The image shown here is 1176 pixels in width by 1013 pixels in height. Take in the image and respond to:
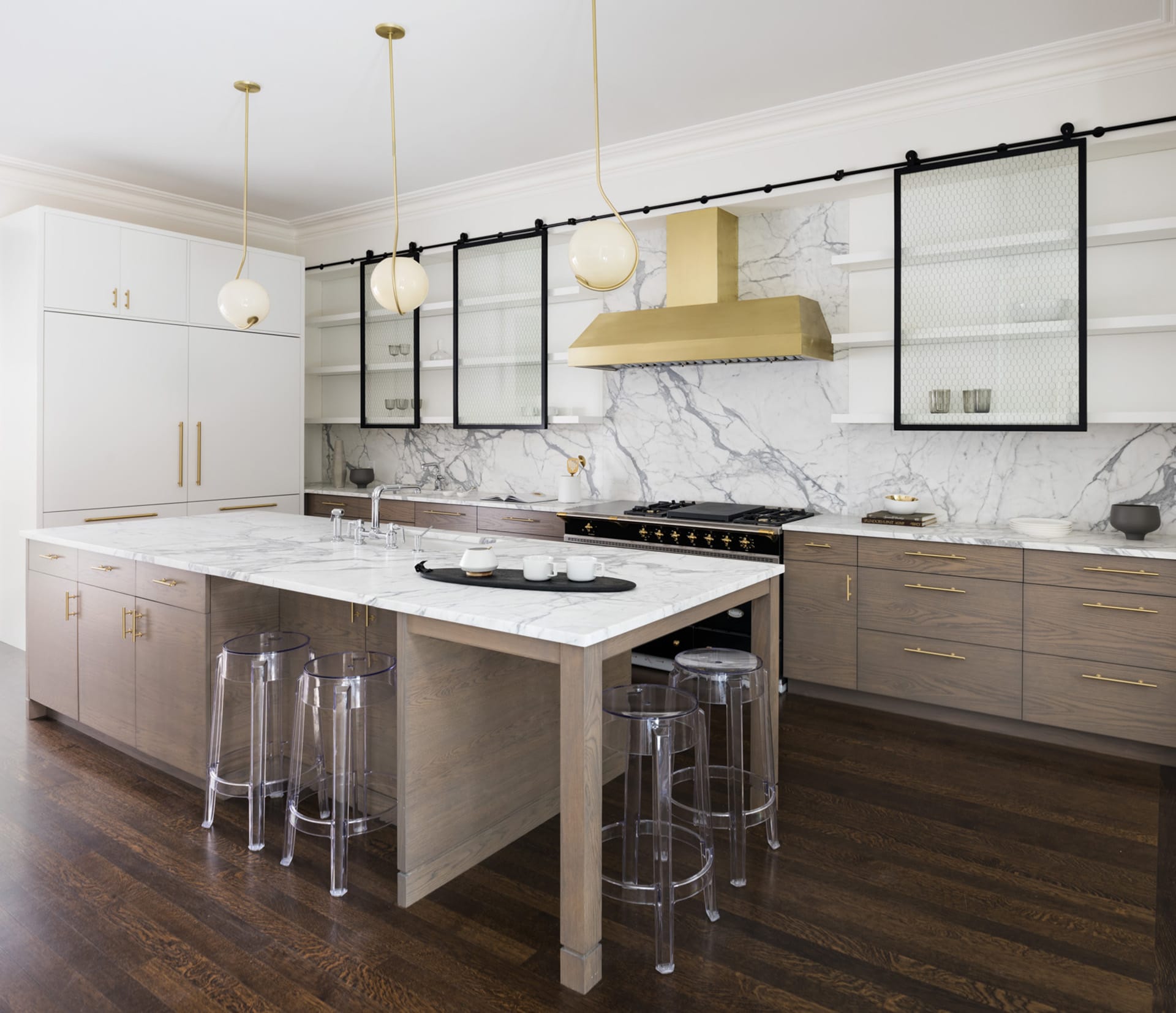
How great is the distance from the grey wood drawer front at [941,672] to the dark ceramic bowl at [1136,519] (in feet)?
2.19

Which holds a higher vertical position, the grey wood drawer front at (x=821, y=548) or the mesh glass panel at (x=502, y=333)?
the mesh glass panel at (x=502, y=333)

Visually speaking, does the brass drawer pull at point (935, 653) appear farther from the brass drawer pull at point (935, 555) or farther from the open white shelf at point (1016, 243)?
the open white shelf at point (1016, 243)

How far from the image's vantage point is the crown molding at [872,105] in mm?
3475

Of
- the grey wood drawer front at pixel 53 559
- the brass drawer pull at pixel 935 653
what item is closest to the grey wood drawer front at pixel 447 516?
the grey wood drawer front at pixel 53 559

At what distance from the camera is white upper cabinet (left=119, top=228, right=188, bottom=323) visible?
5.07 metres

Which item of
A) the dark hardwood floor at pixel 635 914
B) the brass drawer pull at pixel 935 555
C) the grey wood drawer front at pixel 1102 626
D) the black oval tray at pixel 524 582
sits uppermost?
the black oval tray at pixel 524 582

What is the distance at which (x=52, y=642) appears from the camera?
12.0 feet

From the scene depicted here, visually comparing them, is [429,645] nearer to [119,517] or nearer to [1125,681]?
[1125,681]

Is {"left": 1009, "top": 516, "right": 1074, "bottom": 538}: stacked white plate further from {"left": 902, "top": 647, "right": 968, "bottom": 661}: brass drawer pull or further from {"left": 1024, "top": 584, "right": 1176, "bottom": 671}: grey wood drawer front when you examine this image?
{"left": 902, "top": 647, "right": 968, "bottom": 661}: brass drawer pull

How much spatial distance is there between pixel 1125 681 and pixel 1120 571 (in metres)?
0.44

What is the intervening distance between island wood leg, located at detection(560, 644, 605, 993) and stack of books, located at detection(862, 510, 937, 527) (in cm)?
254

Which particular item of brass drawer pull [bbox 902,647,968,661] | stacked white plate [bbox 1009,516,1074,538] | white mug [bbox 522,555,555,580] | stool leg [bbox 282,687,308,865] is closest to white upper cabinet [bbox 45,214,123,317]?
stool leg [bbox 282,687,308,865]

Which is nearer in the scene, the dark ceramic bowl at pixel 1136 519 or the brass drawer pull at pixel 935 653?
the dark ceramic bowl at pixel 1136 519

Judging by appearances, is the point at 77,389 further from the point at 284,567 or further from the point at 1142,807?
the point at 1142,807
